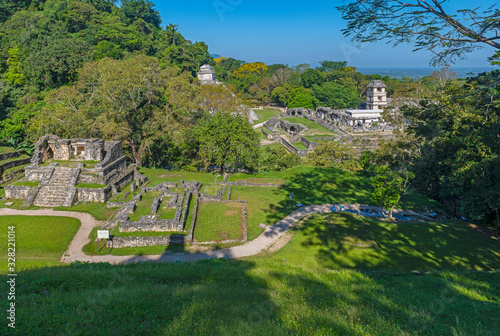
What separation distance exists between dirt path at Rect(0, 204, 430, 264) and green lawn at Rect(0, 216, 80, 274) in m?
0.43

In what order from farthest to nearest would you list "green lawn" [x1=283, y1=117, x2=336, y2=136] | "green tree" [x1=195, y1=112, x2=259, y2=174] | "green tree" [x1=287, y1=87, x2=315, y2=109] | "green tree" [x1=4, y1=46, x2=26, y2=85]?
"green tree" [x1=287, y1=87, x2=315, y2=109], "green lawn" [x1=283, y1=117, x2=336, y2=136], "green tree" [x1=4, y1=46, x2=26, y2=85], "green tree" [x1=195, y1=112, x2=259, y2=174]

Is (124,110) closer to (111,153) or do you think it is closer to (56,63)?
(111,153)

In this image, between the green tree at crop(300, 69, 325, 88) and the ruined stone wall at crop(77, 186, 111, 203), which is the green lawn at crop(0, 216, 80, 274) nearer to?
the ruined stone wall at crop(77, 186, 111, 203)

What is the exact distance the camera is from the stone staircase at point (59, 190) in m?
18.5

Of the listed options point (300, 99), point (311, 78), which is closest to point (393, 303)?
point (300, 99)

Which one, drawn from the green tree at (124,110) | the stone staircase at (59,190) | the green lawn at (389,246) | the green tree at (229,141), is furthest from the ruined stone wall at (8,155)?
the green lawn at (389,246)

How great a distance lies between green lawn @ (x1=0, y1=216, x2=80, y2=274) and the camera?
13.4 meters

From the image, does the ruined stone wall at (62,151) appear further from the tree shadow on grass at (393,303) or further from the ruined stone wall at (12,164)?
the tree shadow on grass at (393,303)

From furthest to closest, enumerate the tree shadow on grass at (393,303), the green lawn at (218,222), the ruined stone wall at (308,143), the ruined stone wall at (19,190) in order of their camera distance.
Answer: the ruined stone wall at (308,143) < the ruined stone wall at (19,190) < the green lawn at (218,222) < the tree shadow on grass at (393,303)

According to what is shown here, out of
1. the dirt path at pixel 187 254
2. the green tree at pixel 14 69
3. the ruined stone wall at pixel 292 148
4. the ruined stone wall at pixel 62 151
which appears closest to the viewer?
the dirt path at pixel 187 254

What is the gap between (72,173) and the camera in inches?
782

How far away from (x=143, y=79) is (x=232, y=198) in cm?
1599

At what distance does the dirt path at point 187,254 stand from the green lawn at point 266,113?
4824 centimetres

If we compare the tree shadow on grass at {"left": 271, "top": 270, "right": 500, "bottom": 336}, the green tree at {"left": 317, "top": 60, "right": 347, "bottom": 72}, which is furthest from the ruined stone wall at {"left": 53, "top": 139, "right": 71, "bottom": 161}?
the green tree at {"left": 317, "top": 60, "right": 347, "bottom": 72}
